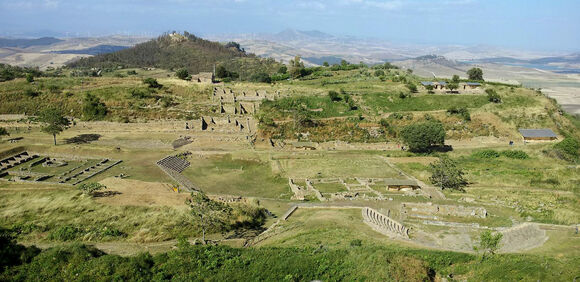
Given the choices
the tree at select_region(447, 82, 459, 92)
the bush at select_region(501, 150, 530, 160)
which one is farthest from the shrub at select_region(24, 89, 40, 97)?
the bush at select_region(501, 150, 530, 160)

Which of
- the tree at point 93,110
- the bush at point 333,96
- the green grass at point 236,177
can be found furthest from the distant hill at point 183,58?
the green grass at point 236,177

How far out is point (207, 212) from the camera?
83.9ft

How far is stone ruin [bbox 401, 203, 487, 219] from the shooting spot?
28.2 m

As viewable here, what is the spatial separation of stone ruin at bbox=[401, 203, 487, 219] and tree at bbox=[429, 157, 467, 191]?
23.2 feet

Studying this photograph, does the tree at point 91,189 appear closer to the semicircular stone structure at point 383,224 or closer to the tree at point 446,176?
the semicircular stone structure at point 383,224

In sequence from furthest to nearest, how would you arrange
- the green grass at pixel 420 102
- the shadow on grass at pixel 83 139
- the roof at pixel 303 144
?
the green grass at pixel 420 102, the roof at pixel 303 144, the shadow on grass at pixel 83 139

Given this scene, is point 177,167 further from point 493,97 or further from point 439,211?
point 493,97

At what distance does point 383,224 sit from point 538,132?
39556 mm

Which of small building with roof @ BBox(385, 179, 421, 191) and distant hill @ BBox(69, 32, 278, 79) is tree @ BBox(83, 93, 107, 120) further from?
distant hill @ BBox(69, 32, 278, 79)

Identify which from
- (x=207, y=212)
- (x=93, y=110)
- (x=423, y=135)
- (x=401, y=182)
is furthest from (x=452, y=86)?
(x=93, y=110)

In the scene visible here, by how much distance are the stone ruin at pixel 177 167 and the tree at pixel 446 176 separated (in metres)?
23.6

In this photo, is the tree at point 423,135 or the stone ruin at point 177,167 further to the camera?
the tree at point 423,135

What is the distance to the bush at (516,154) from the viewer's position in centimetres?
4594

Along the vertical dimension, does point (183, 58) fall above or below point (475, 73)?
above
